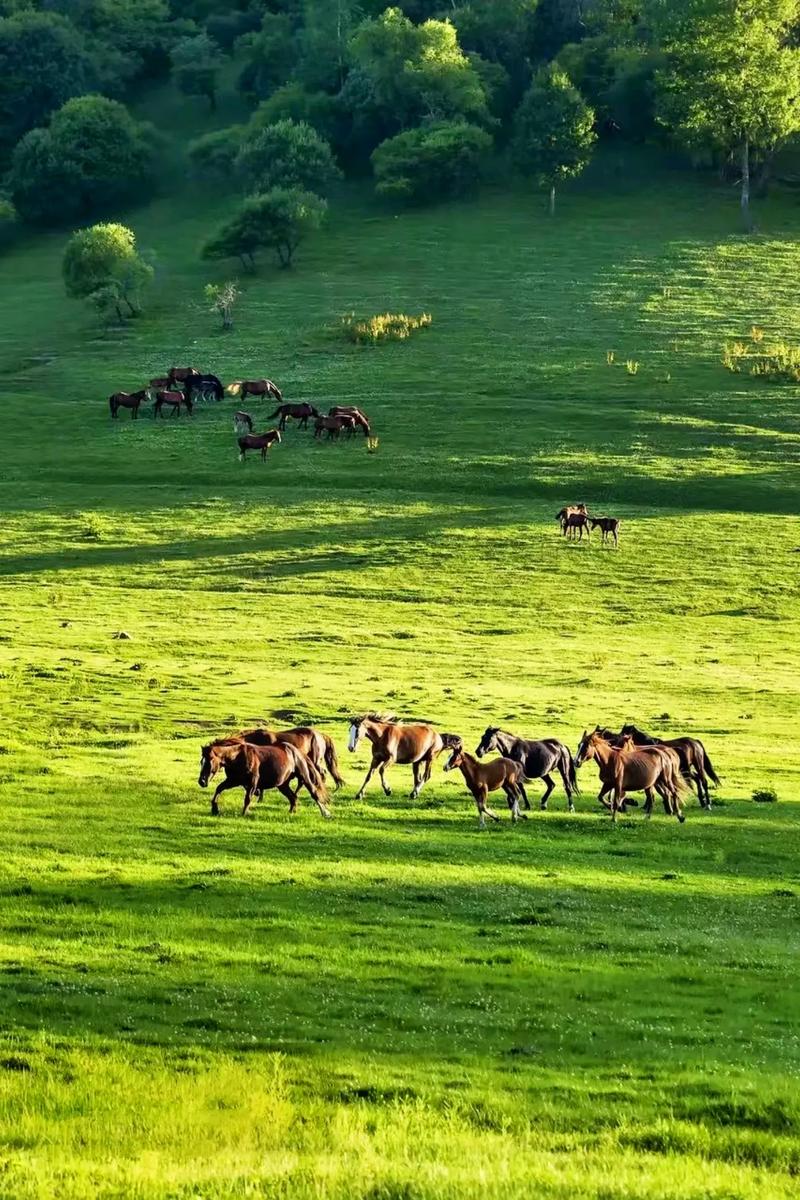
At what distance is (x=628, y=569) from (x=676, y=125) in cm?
Result: 6730

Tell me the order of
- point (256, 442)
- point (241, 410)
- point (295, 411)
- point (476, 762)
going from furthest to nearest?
point (241, 410) → point (295, 411) → point (256, 442) → point (476, 762)

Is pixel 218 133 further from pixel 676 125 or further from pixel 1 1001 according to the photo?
pixel 1 1001

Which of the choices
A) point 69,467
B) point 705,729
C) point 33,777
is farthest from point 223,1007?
point 69,467

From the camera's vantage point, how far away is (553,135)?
11406 centimetres

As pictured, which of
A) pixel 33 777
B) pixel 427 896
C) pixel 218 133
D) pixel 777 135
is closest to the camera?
pixel 427 896

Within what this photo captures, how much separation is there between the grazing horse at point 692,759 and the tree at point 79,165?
110 metres

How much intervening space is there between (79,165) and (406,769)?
107145 millimetres

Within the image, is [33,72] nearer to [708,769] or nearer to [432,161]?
[432,161]

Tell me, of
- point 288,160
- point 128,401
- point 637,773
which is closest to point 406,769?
point 637,773

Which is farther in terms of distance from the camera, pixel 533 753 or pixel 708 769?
pixel 708 769

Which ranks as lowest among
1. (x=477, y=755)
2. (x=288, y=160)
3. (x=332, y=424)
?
(x=477, y=755)

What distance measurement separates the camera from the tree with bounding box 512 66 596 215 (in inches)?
4500

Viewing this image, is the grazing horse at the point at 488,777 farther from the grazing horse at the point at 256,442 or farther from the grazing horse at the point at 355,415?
the grazing horse at the point at 355,415

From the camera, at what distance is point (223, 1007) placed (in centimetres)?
1644
